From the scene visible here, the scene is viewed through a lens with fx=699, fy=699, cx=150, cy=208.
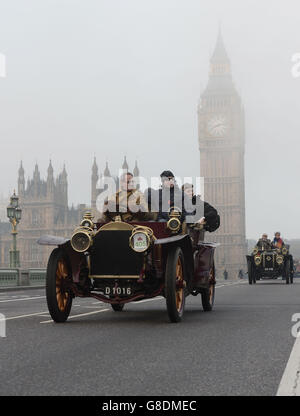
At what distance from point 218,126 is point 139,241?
395 ft

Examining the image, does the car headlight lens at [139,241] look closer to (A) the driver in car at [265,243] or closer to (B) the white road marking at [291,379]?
(B) the white road marking at [291,379]

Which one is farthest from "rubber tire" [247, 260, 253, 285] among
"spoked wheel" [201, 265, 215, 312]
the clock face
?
the clock face

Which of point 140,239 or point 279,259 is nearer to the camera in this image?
point 140,239

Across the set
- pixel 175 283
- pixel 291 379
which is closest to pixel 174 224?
pixel 175 283

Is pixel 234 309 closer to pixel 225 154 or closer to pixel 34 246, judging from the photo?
pixel 34 246

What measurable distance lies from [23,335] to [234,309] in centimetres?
431

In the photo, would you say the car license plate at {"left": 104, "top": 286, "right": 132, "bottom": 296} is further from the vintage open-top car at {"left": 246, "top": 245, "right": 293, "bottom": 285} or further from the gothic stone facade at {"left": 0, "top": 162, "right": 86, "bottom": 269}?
the gothic stone facade at {"left": 0, "top": 162, "right": 86, "bottom": 269}

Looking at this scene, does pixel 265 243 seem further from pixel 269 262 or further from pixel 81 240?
pixel 81 240

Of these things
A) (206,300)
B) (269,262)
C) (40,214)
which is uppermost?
(40,214)

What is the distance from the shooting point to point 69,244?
7.51m

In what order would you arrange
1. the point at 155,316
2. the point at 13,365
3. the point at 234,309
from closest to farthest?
the point at 13,365
the point at 155,316
the point at 234,309

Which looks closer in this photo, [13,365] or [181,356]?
[13,365]

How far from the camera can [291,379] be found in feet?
13.1

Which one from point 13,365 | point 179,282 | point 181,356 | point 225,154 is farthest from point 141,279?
point 225,154
